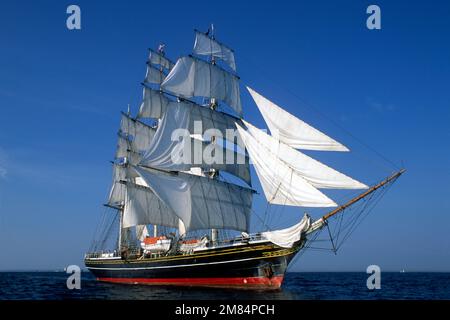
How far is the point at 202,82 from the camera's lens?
55.6 metres

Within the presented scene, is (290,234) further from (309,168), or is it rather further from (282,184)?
(309,168)

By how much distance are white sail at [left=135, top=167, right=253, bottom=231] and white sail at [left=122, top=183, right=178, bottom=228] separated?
28.5 feet

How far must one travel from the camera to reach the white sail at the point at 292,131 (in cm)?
3809

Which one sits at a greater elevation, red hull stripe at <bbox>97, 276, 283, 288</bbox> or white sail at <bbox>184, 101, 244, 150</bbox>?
white sail at <bbox>184, 101, 244, 150</bbox>

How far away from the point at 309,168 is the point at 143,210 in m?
26.7

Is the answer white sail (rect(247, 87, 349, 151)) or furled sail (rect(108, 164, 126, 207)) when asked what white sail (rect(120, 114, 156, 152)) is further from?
white sail (rect(247, 87, 349, 151))

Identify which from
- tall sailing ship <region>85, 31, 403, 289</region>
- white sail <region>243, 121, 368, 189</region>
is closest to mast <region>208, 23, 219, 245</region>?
tall sailing ship <region>85, 31, 403, 289</region>

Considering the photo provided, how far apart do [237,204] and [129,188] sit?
13971 millimetres

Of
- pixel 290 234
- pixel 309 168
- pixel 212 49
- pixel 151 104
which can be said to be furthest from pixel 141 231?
pixel 309 168

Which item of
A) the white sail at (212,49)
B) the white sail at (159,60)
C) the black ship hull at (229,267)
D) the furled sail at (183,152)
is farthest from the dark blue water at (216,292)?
the white sail at (159,60)

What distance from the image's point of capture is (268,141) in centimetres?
4356

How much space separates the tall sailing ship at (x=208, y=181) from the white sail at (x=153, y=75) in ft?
0.72

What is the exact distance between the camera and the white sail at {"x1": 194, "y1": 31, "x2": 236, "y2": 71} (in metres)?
57.5

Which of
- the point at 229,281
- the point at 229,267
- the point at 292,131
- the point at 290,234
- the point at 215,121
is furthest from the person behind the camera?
the point at 215,121
